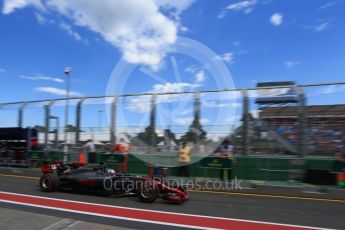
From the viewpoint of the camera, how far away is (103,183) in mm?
10695

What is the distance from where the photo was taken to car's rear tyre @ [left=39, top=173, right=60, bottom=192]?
1145 cm

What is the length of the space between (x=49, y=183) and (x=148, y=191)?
318 cm

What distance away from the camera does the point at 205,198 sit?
11070 mm

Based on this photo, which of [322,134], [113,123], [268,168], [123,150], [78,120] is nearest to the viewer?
[322,134]

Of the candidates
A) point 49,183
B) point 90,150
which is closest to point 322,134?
point 49,183

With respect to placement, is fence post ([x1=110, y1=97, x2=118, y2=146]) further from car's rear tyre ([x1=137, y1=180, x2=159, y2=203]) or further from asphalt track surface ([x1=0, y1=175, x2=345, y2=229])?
car's rear tyre ([x1=137, y1=180, x2=159, y2=203])

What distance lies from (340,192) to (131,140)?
25.6 feet

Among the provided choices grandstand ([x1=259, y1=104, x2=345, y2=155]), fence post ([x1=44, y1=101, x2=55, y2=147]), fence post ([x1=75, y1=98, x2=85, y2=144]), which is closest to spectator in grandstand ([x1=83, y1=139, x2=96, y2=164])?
fence post ([x1=75, y1=98, x2=85, y2=144])

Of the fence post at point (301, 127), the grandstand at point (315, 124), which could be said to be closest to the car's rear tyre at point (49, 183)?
the grandstand at point (315, 124)

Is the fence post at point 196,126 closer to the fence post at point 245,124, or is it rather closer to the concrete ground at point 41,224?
the fence post at point 245,124

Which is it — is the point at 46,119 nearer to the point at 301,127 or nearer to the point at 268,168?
the point at 268,168

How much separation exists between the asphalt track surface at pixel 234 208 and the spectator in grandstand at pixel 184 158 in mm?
2683

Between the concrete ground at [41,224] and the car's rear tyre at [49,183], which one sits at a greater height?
the car's rear tyre at [49,183]

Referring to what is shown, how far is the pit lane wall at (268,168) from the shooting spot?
12.7 m
